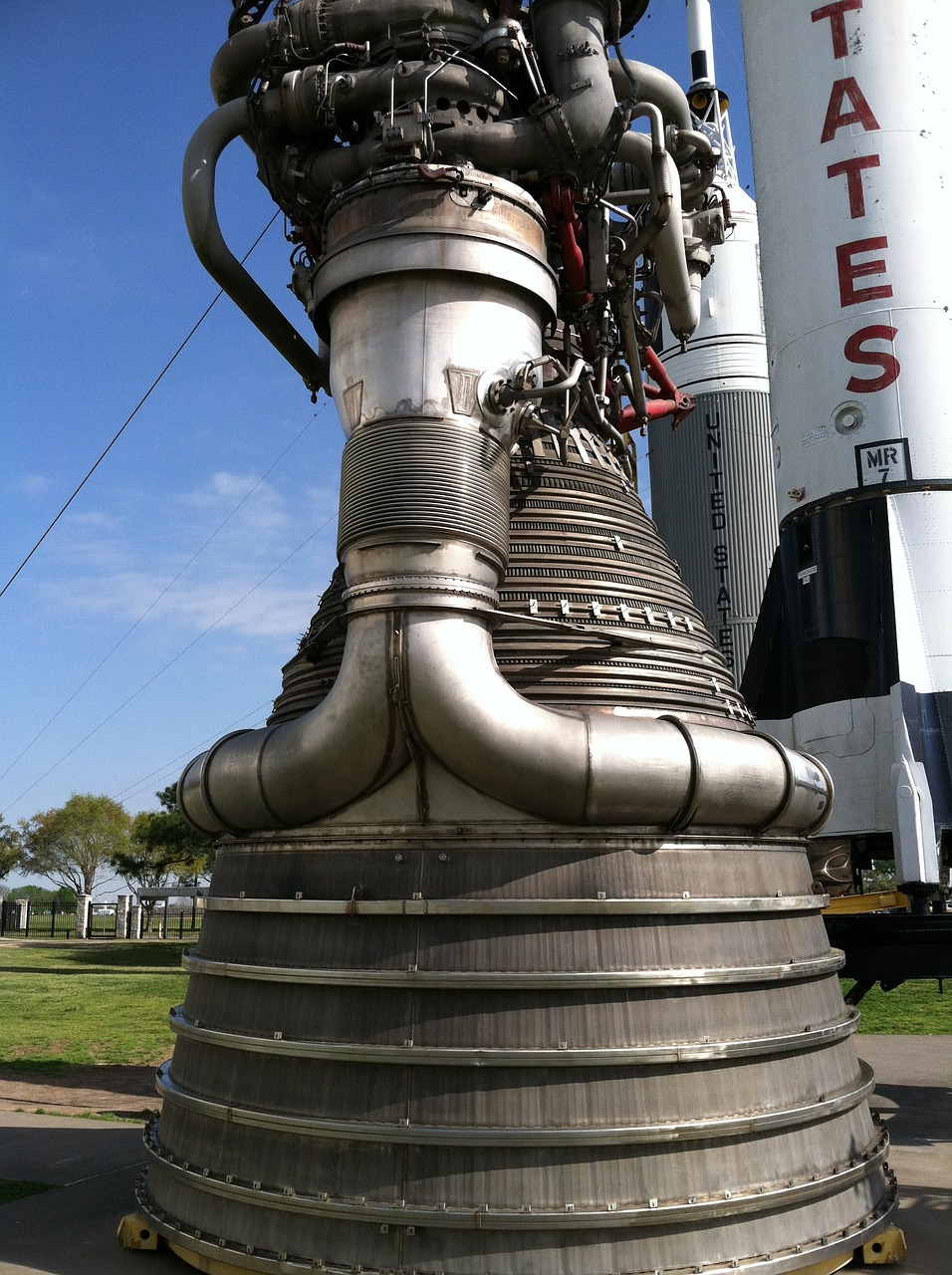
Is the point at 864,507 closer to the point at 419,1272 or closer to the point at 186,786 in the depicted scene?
the point at 186,786

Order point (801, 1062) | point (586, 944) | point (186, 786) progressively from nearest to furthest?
point (586, 944)
point (801, 1062)
point (186, 786)

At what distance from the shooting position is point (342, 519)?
5.90m

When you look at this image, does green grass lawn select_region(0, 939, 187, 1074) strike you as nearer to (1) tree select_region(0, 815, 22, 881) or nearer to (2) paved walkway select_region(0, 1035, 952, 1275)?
(2) paved walkway select_region(0, 1035, 952, 1275)

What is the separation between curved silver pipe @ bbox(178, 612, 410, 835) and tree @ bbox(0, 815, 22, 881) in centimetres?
5647

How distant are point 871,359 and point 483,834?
11986mm

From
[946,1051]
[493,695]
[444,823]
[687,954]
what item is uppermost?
[493,695]

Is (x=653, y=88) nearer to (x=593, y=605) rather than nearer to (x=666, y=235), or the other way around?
(x=666, y=235)

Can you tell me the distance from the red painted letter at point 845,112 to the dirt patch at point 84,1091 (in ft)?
54.1

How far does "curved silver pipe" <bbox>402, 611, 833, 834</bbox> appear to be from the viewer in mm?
5262

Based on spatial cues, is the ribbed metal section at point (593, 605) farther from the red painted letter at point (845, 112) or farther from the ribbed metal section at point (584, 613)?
the red painted letter at point (845, 112)

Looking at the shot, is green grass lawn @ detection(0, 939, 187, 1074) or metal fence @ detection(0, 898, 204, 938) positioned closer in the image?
green grass lawn @ detection(0, 939, 187, 1074)

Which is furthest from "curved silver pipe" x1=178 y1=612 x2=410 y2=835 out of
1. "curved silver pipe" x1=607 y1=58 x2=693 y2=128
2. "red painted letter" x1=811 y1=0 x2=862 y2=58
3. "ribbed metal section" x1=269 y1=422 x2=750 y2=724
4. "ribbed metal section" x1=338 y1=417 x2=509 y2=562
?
"red painted letter" x1=811 y1=0 x2=862 y2=58

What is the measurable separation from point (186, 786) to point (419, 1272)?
10.4ft

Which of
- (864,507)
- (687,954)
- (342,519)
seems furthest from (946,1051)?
(342,519)
